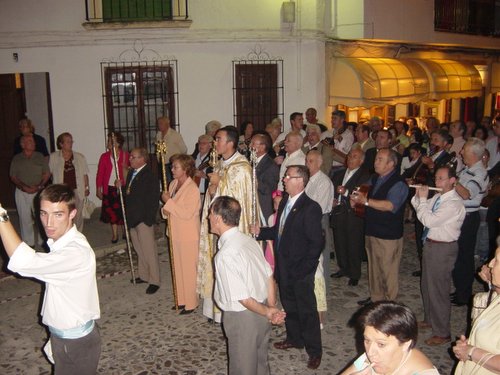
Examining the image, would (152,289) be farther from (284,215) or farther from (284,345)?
(284,215)

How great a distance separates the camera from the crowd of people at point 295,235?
355cm

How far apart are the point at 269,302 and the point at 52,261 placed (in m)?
1.85

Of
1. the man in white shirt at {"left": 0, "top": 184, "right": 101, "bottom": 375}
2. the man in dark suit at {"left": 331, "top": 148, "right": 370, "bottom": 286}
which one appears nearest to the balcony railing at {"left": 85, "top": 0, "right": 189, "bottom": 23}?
the man in dark suit at {"left": 331, "top": 148, "right": 370, "bottom": 286}

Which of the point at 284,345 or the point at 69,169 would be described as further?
the point at 69,169

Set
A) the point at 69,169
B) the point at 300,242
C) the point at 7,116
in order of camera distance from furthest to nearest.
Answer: the point at 7,116 → the point at 69,169 → the point at 300,242

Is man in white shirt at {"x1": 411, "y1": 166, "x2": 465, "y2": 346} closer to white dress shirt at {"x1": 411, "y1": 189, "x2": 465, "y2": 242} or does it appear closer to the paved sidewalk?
white dress shirt at {"x1": 411, "y1": 189, "x2": 465, "y2": 242}

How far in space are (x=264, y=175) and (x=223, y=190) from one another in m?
1.12

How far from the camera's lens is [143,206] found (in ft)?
24.1

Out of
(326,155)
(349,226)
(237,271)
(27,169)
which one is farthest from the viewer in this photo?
(326,155)

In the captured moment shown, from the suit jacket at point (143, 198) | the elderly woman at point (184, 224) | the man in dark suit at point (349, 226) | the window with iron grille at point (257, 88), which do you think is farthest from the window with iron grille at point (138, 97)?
the elderly woman at point (184, 224)

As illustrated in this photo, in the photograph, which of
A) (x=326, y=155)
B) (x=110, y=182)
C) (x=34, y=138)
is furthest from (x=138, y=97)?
(x=326, y=155)

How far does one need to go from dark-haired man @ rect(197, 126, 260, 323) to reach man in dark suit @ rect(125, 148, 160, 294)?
111cm

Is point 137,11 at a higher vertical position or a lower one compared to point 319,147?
higher

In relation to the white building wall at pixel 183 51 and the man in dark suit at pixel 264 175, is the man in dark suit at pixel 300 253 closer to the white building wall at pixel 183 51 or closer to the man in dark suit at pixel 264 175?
the man in dark suit at pixel 264 175
